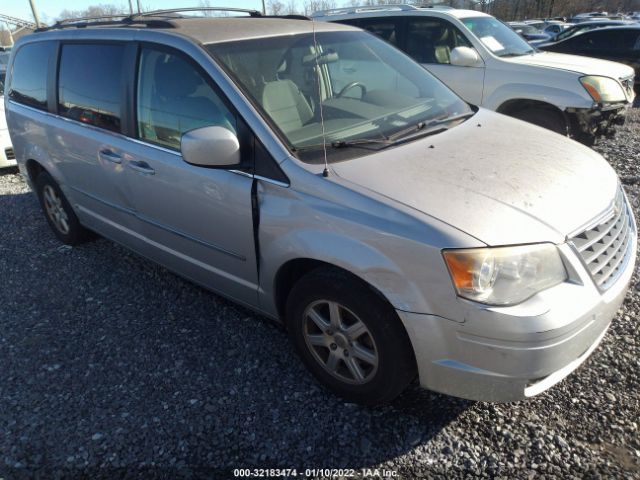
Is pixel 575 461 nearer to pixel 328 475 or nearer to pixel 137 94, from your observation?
pixel 328 475

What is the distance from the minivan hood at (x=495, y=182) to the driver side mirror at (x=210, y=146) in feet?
1.69

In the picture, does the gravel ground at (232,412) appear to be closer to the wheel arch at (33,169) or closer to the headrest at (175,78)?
the headrest at (175,78)

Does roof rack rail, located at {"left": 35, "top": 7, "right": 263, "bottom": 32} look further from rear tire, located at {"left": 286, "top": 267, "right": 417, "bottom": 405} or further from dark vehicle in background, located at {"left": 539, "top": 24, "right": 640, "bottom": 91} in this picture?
dark vehicle in background, located at {"left": 539, "top": 24, "right": 640, "bottom": 91}

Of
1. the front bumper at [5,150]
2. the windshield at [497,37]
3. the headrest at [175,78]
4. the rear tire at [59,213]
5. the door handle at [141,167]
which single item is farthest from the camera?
the front bumper at [5,150]

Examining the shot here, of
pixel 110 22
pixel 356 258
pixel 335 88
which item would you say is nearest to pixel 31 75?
pixel 110 22

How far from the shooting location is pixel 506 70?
237 inches

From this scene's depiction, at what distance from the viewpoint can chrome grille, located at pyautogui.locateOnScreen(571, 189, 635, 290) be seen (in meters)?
2.12

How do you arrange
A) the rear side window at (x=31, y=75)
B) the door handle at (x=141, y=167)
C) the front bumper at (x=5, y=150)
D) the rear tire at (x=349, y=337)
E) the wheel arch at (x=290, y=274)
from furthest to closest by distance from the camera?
the front bumper at (x=5, y=150), the rear side window at (x=31, y=75), the door handle at (x=141, y=167), the wheel arch at (x=290, y=274), the rear tire at (x=349, y=337)

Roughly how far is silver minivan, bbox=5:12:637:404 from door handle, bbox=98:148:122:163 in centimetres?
3

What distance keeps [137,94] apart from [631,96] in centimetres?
636

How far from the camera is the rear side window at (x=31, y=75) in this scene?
407 centimetres

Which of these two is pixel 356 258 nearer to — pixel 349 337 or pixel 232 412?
pixel 349 337

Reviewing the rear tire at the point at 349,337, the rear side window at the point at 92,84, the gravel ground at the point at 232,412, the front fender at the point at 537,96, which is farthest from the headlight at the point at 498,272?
the front fender at the point at 537,96

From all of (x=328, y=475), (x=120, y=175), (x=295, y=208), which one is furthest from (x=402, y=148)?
(x=120, y=175)
